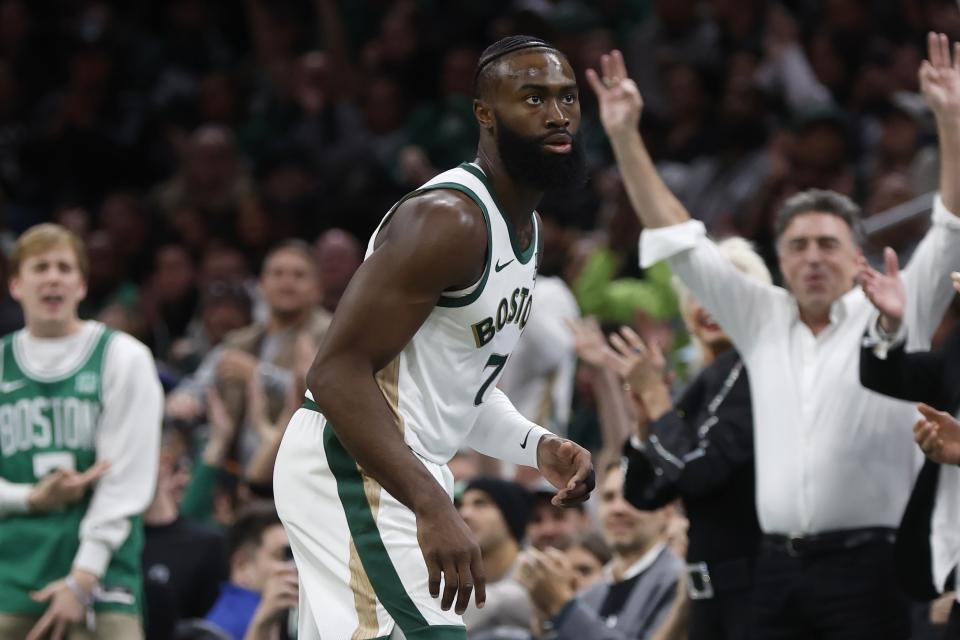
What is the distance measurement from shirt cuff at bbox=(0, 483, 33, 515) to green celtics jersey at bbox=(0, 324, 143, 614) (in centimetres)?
4

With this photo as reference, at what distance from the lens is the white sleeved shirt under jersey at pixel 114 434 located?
5.26m

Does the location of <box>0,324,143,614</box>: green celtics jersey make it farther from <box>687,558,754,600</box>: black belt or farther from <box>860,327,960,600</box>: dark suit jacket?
<box>860,327,960,600</box>: dark suit jacket

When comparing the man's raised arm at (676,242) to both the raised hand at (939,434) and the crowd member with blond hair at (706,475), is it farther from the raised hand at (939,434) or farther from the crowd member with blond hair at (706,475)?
the raised hand at (939,434)

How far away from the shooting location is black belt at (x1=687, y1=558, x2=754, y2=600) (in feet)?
16.5

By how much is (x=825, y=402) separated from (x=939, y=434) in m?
0.75

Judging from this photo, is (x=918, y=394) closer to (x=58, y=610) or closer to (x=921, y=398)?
(x=921, y=398)

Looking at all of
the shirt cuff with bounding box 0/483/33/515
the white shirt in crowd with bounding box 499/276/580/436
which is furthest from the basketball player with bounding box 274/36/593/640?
the white shirt in crowd with bounding box 499/276/580/436

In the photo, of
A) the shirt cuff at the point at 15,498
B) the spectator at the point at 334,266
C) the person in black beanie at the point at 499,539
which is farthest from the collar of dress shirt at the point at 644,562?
the spectator at the point at 334,266

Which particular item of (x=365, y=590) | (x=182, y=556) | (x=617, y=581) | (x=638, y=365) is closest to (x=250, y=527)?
(x=182, y=556)

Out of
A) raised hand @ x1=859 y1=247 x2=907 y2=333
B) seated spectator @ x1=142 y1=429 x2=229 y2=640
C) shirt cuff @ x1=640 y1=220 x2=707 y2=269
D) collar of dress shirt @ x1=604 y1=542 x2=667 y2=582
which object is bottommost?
seated spectator @ x1=142 y1=429 x2=229 y2=640

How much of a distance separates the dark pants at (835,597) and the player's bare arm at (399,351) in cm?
185

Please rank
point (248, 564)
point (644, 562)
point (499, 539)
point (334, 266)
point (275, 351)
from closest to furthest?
point (644, 562), point (499, 539), point (248, 564), point (275, 351), point (334, 266)

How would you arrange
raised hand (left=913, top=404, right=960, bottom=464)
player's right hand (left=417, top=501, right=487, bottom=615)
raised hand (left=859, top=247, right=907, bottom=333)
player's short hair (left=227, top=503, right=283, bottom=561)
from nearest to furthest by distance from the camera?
1. player's right hand (left=417, top=501, right=487, bottom=615)
2. raised hand (left=913, top=404, right=960, bottom=464)
3. raised hand (left=859, top=247, right=907, bottom=333)
4. player's short hair (left=227, top=503, right=283, bottom=561)

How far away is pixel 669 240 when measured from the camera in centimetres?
511
